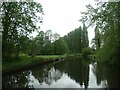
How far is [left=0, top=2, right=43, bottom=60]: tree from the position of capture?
2420 cm

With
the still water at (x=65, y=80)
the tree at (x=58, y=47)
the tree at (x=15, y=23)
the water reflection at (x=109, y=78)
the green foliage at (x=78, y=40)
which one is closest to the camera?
the water reflection at (x=109, y=78)

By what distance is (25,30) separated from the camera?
2614 centimetres

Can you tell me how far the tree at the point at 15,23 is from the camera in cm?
2420

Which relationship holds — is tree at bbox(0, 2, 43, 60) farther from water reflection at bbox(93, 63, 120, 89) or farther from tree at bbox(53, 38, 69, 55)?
tree at bbox(53, 38, 69, 55)

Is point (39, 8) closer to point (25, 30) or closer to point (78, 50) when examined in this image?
point (25, 30)

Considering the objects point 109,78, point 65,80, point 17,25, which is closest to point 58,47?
point 17,25

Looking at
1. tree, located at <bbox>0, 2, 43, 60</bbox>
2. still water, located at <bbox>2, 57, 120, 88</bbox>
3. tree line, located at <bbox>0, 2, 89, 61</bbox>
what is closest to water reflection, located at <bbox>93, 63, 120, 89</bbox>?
still water, located at <bbox>2, 57, 120, 88</bbox>

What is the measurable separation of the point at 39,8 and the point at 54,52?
192 ft

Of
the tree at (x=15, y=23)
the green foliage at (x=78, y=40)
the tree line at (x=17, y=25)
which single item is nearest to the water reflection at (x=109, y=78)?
the tree line at (x=17, y=25)

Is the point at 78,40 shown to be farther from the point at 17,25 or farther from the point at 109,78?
the point at 109,78

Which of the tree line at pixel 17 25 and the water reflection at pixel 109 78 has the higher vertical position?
the tree line at pixel 17 25

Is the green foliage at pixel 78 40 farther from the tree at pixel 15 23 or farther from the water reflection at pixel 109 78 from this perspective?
the water reflection at pixel 109 78

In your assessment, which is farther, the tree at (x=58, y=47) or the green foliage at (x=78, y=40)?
the green foliage at (x=78, y=40)

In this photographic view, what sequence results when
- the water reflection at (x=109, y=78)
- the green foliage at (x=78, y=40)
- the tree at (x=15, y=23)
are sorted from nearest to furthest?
the water reflection at (x=109, y=78) < the tree at (x=15, y=23) < the green foliage at (x=78, y=40)
